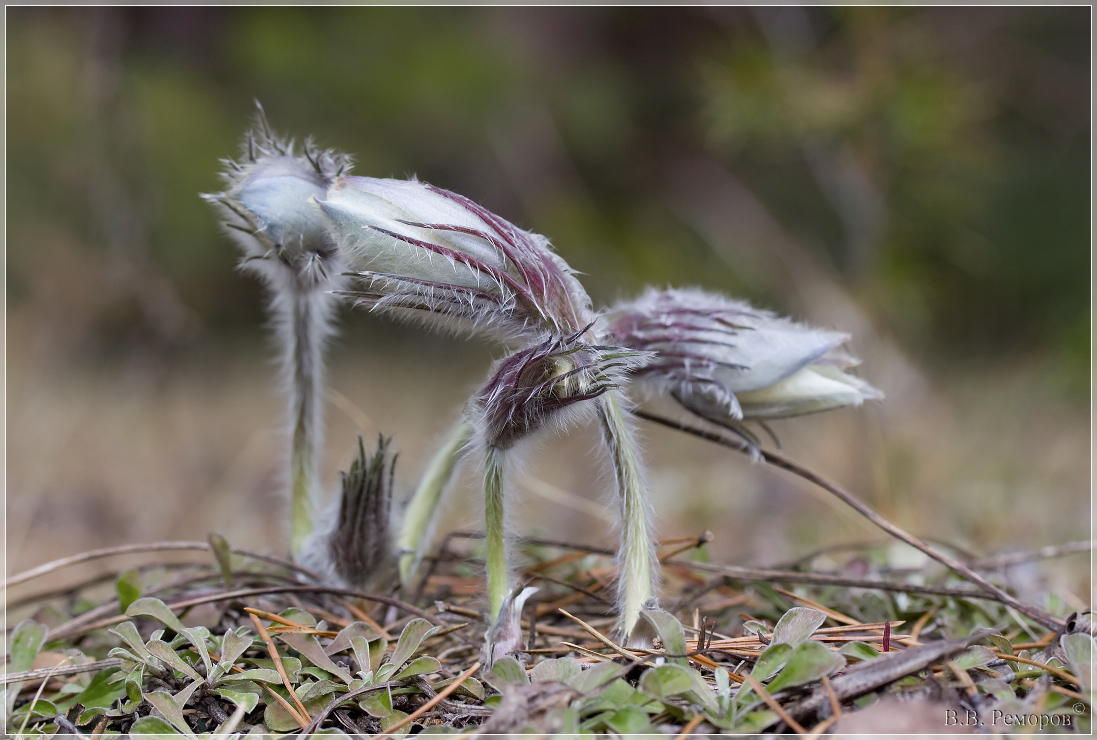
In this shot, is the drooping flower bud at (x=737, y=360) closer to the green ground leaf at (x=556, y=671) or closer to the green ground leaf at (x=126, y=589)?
the green ground leaf at (x=556, y=671)

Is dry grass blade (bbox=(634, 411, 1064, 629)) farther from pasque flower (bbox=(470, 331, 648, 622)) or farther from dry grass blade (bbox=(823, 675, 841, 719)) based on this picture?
dry grass blade (bbox=(823, 675, 841, 719))

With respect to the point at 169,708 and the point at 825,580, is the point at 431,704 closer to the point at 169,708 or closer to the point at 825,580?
the point at 169,708

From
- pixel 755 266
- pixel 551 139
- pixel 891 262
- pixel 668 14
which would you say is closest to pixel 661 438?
pixel 755 266

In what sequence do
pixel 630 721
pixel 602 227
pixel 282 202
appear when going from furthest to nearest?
pixel 602 227 < pixel 282 202 < pixel 630 721

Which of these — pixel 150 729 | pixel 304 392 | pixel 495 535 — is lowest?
pixel 150 729

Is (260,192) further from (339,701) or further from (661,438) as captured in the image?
(661,438)

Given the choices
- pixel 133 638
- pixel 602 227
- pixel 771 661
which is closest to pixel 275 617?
pixel 133 638

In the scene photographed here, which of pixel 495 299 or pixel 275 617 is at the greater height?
pixel 495 299
